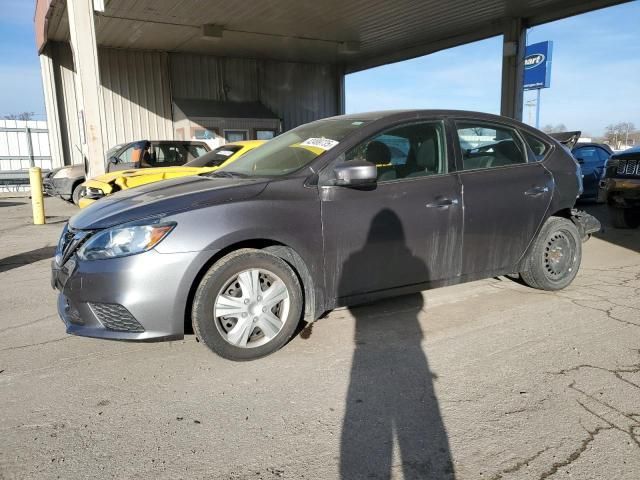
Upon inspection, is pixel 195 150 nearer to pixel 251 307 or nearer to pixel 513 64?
pixel 251 307

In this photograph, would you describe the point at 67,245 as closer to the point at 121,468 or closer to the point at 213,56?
the point at 121,468

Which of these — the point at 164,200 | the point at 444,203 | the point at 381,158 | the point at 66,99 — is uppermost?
the point at 66,99

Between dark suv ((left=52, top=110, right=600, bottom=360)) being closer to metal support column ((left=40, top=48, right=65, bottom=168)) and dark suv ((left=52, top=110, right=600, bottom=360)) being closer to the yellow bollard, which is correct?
the yellow bollard

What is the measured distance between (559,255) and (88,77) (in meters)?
9.05

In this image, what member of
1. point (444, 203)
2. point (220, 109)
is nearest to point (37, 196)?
point (444, 203)

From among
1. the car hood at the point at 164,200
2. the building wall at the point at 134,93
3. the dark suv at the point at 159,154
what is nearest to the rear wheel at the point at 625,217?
the car hood at the point at 164,200

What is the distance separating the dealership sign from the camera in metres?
23.2

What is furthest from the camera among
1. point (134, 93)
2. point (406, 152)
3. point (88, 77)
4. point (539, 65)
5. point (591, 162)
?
point (539, 65)

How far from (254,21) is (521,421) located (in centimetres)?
1606

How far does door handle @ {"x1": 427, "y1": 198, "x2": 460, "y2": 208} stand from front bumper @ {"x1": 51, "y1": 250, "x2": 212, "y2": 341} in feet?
5.74

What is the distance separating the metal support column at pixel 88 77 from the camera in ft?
31.4

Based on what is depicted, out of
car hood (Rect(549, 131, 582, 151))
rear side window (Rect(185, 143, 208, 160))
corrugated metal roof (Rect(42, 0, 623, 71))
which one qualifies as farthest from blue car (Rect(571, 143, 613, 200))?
rear side window (Rect(185, 143, 208, 160))

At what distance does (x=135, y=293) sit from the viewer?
9.57ft

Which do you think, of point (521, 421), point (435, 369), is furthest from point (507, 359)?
point (521, 421)
